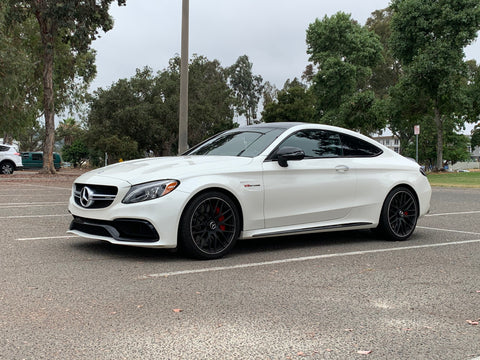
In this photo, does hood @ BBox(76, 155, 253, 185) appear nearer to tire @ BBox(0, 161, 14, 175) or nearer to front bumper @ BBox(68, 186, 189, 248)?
front bumper @ BBox(68, 186, 189, 248)

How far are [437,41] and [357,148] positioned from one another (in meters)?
30.4

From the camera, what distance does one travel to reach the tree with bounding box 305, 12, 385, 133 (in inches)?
1738

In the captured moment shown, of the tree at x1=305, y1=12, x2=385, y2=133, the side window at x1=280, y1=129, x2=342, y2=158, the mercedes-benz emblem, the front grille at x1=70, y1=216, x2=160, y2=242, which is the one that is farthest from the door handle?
the tree at x1=305, y1=12, x2=385, y2=133

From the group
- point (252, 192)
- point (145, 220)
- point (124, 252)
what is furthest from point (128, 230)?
point (252, 192)

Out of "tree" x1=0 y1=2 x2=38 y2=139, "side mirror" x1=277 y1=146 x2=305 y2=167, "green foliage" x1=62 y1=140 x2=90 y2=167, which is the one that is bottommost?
"side mirror" x1=277 y1=146 x2=305 y2=167

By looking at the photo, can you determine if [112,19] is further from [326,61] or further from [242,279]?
[242,279]

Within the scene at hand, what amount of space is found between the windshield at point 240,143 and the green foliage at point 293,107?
39501 mm

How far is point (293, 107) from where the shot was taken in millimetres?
46938

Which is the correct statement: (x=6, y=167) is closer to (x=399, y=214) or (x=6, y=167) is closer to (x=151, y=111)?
(x=151, y=111)

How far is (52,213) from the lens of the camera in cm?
1048

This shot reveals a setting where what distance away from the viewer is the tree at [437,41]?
1353 inches

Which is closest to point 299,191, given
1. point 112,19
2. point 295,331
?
point 295,331

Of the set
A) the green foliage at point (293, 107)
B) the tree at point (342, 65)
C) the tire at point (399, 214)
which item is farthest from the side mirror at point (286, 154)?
the green foliage at point (293, 107)

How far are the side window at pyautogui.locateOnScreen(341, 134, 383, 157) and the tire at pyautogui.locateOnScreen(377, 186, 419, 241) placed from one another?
62 centimetres
